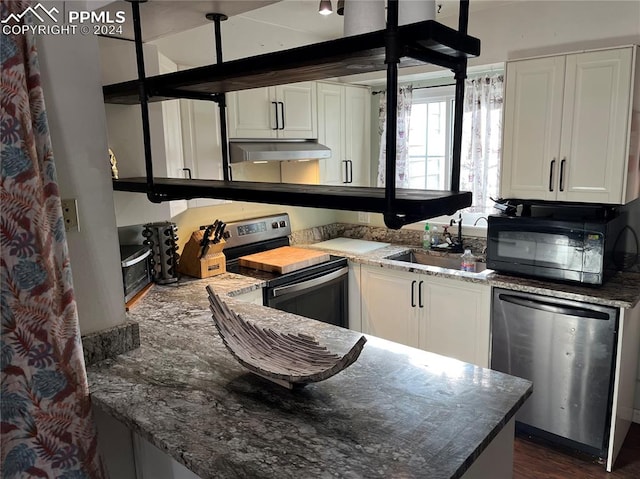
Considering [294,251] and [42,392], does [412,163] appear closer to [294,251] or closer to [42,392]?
[294,251]

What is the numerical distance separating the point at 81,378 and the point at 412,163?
3.22 m

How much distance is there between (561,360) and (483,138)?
1714 millimetres

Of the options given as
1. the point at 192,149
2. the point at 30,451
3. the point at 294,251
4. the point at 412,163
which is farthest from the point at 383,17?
the point at 412,163

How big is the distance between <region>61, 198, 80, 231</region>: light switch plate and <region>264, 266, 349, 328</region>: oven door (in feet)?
4.99

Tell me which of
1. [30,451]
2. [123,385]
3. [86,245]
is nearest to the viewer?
[30,451]

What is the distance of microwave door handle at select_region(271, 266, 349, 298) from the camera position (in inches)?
120

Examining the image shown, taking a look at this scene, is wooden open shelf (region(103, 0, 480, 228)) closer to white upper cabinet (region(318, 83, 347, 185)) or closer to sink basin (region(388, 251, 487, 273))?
white upper cabinet (region(318, 83, 347, 185))

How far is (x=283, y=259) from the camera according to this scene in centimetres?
332

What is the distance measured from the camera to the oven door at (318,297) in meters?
3.07

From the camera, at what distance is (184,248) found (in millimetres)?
3119

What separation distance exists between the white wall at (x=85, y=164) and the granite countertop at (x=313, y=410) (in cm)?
25

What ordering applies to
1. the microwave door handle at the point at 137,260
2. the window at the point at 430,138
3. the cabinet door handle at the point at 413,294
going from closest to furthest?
1. the microwave door handle at the point at 137,260
2. the cabinet door handle at the point at 413,294
3. the window at the point at 430,138

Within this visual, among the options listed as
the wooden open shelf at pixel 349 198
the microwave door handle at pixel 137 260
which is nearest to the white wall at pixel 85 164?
the wooden open shelf at pixel 349 198

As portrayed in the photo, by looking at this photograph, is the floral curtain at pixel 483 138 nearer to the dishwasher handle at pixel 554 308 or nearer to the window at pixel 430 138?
the window at pixel 430 138
